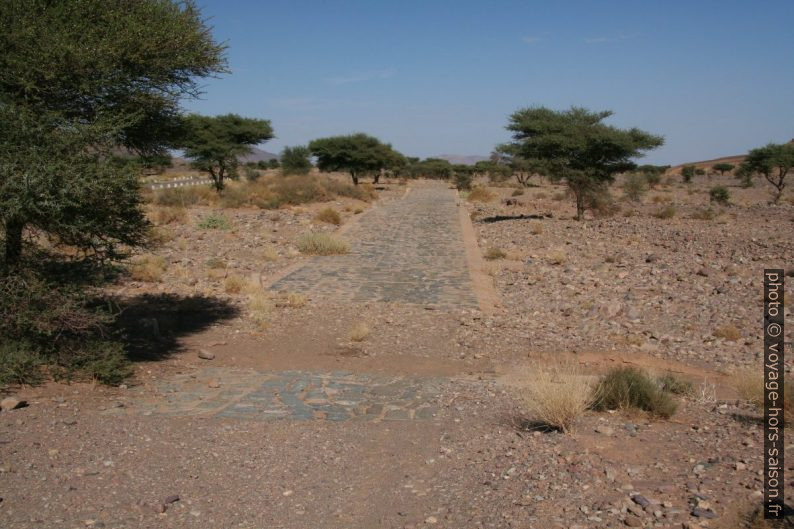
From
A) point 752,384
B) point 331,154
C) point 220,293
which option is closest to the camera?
point 752,384

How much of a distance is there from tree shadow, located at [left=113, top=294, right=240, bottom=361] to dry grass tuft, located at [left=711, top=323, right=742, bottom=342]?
758 centimetres

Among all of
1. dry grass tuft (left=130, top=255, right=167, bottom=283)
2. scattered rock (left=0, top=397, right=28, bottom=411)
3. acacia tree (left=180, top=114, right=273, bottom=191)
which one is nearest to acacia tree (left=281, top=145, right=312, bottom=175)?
acacia tree (left=180, top=114, right=273, bottom=191)

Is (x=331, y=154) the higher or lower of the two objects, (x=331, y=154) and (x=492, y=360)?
the higher

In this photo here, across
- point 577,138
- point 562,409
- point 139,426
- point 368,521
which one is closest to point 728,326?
point 562,409

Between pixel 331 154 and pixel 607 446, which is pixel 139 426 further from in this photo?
pixel 331 154

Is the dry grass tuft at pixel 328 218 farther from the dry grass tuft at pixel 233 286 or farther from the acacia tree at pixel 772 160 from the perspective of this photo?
the acacia tree at pixel 772 160

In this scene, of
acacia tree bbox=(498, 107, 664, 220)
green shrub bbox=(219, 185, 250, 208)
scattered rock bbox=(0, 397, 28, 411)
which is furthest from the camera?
green shrub bbox=(219, 185, 250, 208)

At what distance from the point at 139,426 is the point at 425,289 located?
26.1 ft

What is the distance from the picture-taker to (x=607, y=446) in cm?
515

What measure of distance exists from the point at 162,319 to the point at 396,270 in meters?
6.38

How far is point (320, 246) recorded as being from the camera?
17.9m

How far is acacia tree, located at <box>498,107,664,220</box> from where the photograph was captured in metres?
25.1

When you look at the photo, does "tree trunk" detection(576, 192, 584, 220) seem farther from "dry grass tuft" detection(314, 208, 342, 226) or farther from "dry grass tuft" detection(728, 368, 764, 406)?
"dry grass tuft" detection(728, 368, 764, 406)

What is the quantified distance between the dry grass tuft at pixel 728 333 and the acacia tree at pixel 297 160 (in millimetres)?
43255
